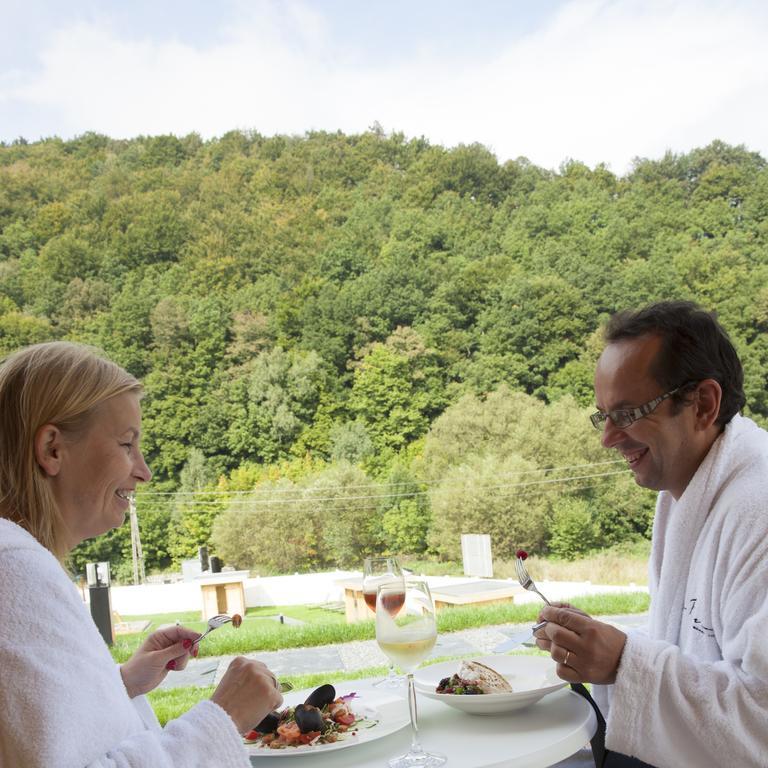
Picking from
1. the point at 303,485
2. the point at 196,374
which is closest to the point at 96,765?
the point at 303,485

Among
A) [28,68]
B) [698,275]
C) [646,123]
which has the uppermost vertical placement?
[28,68]

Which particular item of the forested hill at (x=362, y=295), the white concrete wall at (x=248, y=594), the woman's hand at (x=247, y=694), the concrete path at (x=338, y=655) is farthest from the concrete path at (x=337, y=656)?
the woman's hand at (x=247, y=694)

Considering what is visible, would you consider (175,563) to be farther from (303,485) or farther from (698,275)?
(698,275)

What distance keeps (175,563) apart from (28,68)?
1047cm

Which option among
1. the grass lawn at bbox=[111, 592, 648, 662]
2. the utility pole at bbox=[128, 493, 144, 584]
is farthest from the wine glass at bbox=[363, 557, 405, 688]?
the utility pole at bbox=[128, 493, 144, 584]

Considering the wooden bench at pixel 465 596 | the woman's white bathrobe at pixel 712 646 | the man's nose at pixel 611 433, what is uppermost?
the man's nose at pixel 611 433

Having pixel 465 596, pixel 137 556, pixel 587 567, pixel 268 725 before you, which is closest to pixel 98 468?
pixel 268 725

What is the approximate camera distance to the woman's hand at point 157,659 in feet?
3.76

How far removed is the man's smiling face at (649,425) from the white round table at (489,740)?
0.37 m

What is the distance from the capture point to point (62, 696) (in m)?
0.74

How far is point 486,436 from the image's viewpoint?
589 inches

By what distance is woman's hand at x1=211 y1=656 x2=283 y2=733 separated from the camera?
0.90 metres

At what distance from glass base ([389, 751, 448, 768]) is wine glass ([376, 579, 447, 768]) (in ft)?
0.10

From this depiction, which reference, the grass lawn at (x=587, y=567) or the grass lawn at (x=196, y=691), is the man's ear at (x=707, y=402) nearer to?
the grass lawn at (x=196, y=691)
